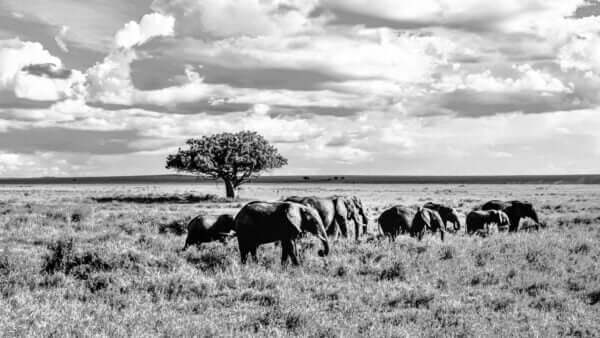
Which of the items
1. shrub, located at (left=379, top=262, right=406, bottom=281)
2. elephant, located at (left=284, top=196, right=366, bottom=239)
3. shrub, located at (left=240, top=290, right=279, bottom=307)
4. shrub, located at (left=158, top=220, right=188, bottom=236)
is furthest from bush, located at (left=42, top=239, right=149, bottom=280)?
shrub, located at (left=158, top=220, right=188, bottom=236)

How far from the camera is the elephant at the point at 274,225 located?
12.4 metres

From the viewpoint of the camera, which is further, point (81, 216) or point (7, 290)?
point (81, 216)

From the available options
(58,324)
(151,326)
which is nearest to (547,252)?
(151,326)

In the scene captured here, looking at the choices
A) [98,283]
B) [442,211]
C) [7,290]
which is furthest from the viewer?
[442,211]

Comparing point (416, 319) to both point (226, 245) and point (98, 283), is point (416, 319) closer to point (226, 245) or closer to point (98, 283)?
point (98, 283)

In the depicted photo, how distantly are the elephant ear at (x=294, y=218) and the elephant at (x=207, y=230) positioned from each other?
5.04 meters

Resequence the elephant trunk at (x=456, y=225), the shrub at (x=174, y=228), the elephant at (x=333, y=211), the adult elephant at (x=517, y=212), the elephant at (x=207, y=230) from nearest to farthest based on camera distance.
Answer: the elephant at (x=207, y=230), the elephant at (x=333, y=211), the shrub at (x=174, y=228), the elephant trunk at (x=456, y=225), the adult elephant at (x=517, y=212)

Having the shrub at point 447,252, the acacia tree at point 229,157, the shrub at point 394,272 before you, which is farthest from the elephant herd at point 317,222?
the acacia tree at point 229,157

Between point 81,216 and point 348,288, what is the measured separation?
20.9 meters

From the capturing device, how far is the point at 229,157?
53562mm

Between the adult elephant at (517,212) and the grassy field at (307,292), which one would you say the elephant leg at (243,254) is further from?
the adult elephant at (517,212)

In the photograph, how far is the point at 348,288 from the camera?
10.3 meters

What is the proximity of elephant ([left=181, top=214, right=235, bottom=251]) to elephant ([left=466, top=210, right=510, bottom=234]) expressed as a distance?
1022 cm

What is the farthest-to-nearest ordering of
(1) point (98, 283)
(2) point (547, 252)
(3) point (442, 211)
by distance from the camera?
(3) point (442, 211) < (2) point (547, 252) < (1) point (98, 283)
